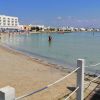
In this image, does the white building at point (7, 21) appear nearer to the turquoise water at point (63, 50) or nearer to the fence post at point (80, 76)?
the turquoise water at point (63, 50)

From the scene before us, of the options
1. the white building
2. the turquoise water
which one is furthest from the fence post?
the white building

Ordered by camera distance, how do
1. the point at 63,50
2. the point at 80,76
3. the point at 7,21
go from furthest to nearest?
the point at 7,21, the point at 63,50, the point at 80,76

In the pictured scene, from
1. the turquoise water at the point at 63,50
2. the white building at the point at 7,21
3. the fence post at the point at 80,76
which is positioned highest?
the white building at the point at 7,21

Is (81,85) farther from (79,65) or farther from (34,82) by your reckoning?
(34,82)

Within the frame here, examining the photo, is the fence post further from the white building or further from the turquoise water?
the white building

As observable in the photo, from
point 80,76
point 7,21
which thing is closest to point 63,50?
point 80,76

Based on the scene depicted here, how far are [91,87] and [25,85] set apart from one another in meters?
2.84

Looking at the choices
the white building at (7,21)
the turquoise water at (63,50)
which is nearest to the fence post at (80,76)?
the turquoise water at (63,50)

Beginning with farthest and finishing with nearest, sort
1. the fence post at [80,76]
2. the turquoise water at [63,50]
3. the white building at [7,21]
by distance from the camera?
the white building at [7,21]
the turquoise water at [63,50]
the fence post at [80,76]

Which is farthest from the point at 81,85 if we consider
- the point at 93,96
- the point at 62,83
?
the point at 62,83

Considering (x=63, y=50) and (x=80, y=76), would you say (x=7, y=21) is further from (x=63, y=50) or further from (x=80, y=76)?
(x=80, y=76)

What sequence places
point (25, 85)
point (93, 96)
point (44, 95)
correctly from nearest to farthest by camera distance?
point (93, 96), point (44, 95), point (25, 85)

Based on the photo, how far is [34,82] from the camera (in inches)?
384

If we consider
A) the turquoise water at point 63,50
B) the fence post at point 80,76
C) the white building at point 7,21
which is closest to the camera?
the fence post at point 80,76
